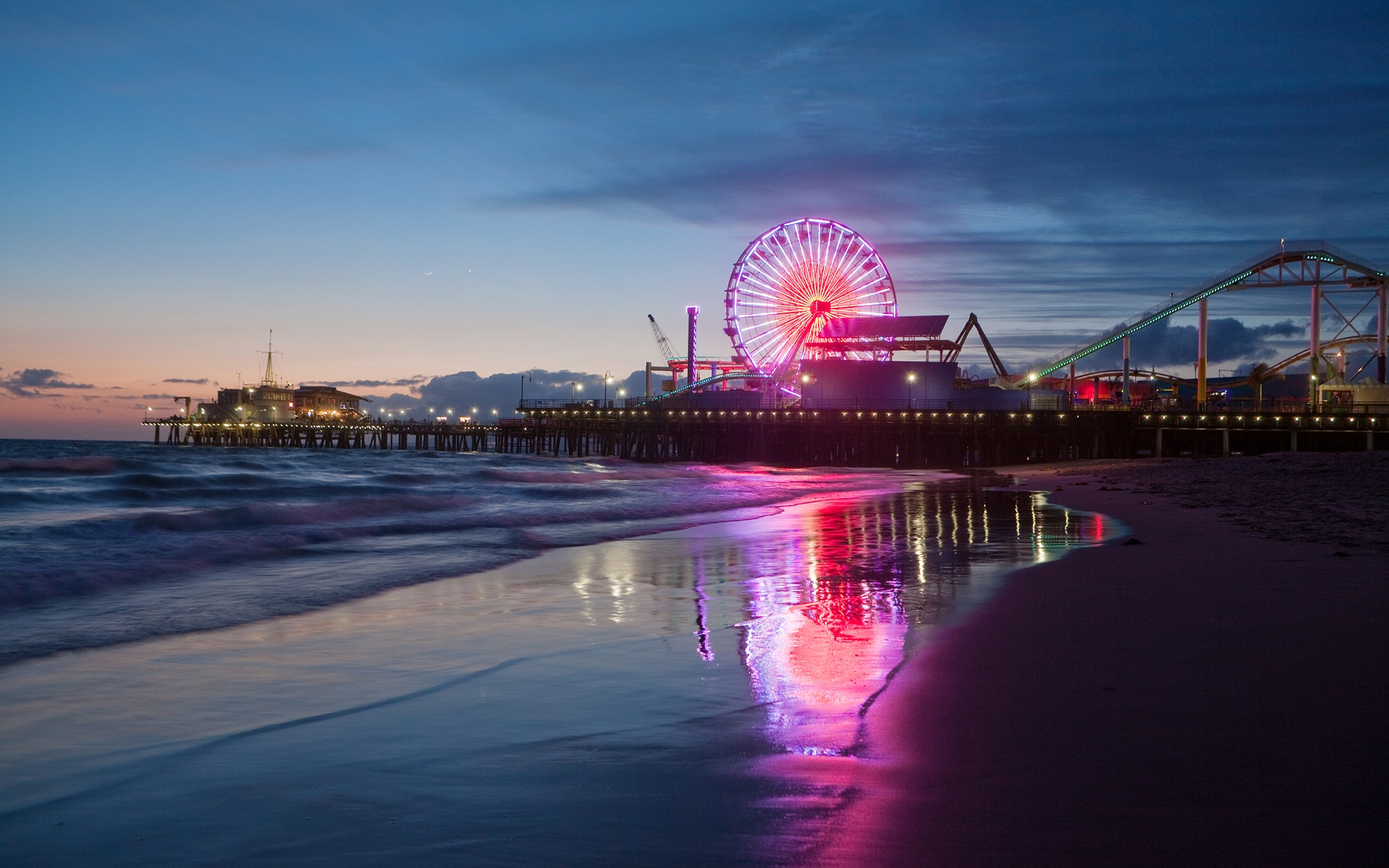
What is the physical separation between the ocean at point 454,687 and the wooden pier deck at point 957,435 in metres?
40.7

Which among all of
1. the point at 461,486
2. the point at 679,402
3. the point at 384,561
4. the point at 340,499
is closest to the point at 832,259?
the point at 679,402

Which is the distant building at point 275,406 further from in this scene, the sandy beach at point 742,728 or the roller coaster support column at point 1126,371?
the sandy beach at point 742,728

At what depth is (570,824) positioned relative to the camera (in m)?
2.90

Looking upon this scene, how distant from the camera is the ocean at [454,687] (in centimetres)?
295

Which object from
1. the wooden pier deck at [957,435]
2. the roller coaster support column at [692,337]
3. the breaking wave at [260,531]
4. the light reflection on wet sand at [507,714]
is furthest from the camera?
the roller coaster support column at [692,337]

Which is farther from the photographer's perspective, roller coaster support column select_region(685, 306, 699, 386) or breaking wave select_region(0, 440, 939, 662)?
roller coaster support column select_region(685, 306, 699, 386)

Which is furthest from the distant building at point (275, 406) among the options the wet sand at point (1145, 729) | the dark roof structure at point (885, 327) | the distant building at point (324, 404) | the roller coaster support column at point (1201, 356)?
the wet sand at point (1145, 729)

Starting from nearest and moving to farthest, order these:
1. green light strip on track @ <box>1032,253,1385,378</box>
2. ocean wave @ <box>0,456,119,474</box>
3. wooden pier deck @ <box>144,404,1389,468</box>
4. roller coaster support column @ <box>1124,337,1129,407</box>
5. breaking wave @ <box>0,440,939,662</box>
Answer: breaking wave @ <box>0,440,939,662</box>, ocean wave @ <box>0,456,119,474</box>, wooden pier deck @ <box>144,404,1389,468</box>, green light strip on track @ <box>1032,253,1385,378</box>, roller coaster support column @ <box>1124,337,1129,407</box>

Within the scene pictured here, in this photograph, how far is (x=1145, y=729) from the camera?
3.71m

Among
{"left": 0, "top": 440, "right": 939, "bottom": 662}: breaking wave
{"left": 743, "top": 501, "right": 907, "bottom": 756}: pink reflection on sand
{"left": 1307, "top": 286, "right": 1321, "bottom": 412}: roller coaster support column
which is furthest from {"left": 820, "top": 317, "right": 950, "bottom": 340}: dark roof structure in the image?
{"left": 743, "top": 501, "right": 907, "bottom": 756}: pink reflection on sand

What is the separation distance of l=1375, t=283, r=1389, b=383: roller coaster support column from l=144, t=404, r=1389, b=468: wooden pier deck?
40.0ft

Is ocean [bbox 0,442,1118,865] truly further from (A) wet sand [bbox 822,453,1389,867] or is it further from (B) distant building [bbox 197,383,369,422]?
(B) distant building [bbox 197,383,369,422]

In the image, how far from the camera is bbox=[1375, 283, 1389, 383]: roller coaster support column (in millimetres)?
55156

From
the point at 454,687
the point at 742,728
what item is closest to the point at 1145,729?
the point at 742,728
